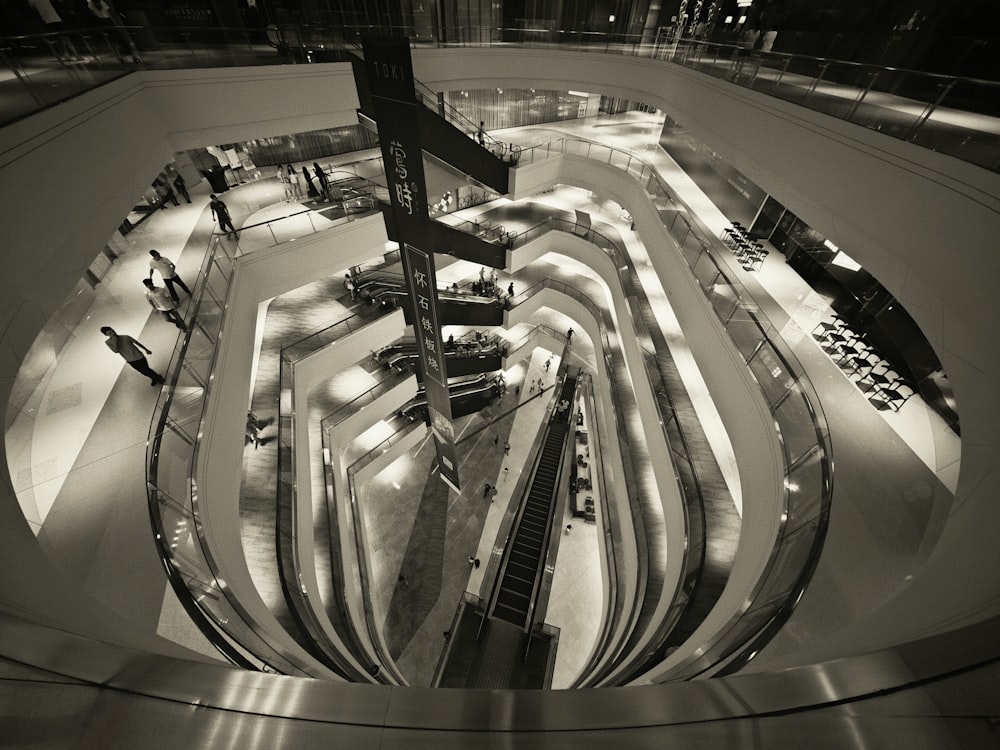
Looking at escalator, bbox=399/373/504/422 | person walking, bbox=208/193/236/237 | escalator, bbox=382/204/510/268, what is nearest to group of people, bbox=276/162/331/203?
person walking, bbox=208/193/236/237

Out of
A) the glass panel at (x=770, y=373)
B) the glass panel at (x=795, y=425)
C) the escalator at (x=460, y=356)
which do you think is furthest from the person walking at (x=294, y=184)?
the glass panel at (x=795, y=425)

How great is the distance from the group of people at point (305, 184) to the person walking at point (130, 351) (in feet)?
25.2

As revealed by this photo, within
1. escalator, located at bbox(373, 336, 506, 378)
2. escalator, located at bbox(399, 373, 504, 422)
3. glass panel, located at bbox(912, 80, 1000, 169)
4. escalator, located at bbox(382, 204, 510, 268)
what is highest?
glass panel, located at bbox(912, 80, 1000, 169)

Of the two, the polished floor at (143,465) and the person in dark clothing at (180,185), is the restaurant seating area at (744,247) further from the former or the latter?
the person in dark clothing at (180,185)

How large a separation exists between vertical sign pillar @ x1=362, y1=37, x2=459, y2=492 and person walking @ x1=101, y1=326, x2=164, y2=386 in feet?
12.6

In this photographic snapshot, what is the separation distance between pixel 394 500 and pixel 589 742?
13.3 meters

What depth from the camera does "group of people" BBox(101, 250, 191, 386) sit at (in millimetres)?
4961

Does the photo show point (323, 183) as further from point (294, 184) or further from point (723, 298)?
point (723, 298)

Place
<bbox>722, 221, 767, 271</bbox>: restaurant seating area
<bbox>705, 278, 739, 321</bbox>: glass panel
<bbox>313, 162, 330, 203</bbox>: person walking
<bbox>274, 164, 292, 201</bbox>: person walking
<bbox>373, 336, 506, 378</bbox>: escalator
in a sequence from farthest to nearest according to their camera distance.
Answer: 1. <bbox>373, 336, 506, 378</bbox>: escalator
2. <bbox>274, 164, 292, 201</bbox>: person walking
3. <bbox>313, 162, 330, 203</bbox>: person walking
4. <bbox>722, 221, 767, 271</bbox>: restaurant seating area
5. <bbox>705, 278, 739, 321</bbox>: glass panel

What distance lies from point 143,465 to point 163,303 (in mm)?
2985

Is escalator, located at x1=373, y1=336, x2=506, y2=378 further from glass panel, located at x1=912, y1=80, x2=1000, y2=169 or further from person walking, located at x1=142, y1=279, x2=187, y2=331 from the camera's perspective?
glass panel, located at x1=912, y1=80, x2=1000, y2=169

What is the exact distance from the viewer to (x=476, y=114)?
16.9 meters

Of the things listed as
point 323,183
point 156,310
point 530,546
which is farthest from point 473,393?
point 156,310

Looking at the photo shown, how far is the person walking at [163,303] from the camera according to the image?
620 centimetres
